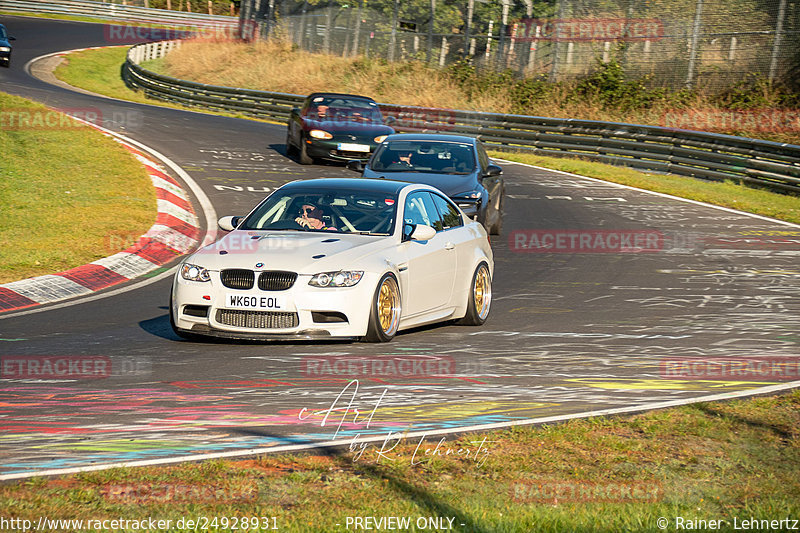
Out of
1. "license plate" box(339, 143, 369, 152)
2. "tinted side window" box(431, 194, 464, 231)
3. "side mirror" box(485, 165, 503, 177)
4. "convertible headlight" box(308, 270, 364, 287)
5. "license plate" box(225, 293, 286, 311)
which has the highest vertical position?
"tinted side window" box(431, 194, 464, 231)

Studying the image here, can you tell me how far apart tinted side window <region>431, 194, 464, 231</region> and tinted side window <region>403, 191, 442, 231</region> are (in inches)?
3.5

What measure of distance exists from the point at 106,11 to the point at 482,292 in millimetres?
68450

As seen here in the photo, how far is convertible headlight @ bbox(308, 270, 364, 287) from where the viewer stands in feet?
29.2

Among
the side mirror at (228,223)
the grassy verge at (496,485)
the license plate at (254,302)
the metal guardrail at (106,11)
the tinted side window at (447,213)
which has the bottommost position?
the license plate at (254,302)

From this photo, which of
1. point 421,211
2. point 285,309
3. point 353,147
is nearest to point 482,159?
point 421,211

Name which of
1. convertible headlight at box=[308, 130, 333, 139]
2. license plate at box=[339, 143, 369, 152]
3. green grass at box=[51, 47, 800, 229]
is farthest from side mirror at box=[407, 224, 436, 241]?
convertible headlight at box=[308, 130, 333, 139]

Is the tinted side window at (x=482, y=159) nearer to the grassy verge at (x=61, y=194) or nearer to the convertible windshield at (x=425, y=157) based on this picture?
the convertible windshield at (x=425, y=157)

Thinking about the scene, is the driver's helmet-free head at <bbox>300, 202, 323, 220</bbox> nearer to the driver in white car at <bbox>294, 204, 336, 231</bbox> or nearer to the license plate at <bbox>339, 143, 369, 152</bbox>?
the driver in white car at <bbox>294, 204, 336, 231</bbox>

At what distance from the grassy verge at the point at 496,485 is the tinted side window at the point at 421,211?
4383 mm

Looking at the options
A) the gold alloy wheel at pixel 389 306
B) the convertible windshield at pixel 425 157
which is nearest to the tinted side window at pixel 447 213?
the gold alloy wheel at pixel 389 306

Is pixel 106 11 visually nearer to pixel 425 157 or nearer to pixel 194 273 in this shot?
pixel 425 157

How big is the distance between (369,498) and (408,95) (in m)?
37.8

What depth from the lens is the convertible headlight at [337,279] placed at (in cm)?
890

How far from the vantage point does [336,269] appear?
896 centimetres
